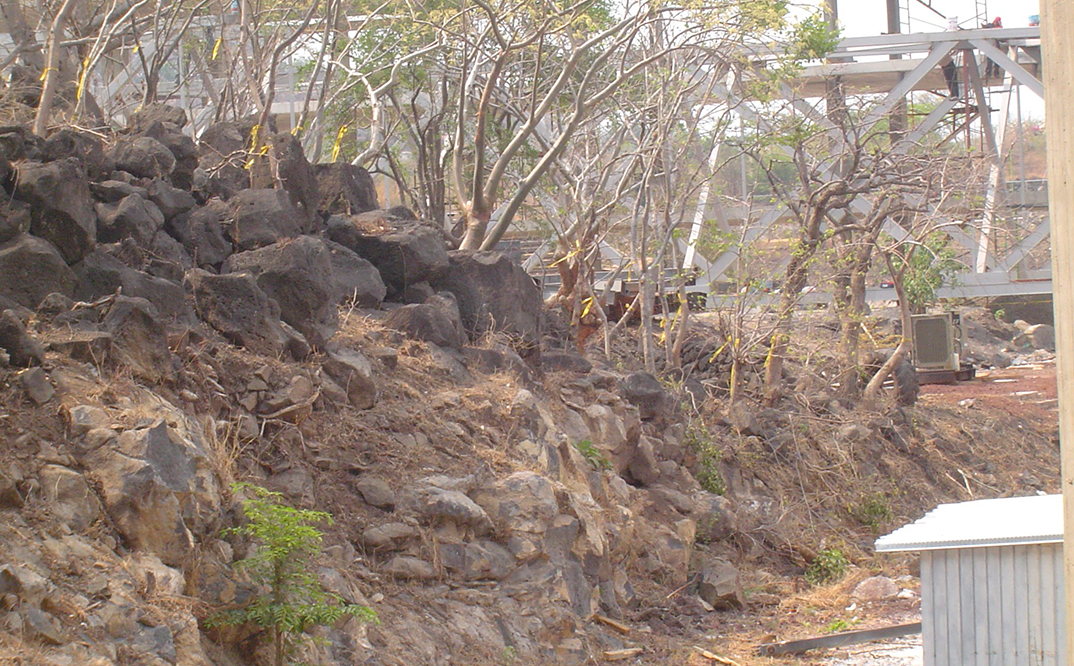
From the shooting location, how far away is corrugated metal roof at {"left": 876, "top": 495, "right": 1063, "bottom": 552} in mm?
6457

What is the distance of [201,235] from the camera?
8.61 meters

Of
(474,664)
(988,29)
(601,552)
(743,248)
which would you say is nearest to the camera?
(474,664)

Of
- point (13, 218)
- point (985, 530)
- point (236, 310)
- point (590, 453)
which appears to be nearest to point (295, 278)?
point (236, 310)

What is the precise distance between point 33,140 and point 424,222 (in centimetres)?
425

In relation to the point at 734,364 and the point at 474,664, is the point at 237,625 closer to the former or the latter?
the point at 474,664

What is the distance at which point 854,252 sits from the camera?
16.9 meters

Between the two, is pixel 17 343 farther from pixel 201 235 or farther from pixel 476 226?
pixel 476 226

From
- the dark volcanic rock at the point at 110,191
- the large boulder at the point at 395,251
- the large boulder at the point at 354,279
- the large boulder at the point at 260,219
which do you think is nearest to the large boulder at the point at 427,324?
the large boulder at the point at 354,279

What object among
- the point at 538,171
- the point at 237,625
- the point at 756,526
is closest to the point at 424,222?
the point at 538,171

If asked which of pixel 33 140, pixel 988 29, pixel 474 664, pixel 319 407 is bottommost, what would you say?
pixel 474 664

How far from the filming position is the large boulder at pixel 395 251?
1049 cm

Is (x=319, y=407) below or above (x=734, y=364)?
above

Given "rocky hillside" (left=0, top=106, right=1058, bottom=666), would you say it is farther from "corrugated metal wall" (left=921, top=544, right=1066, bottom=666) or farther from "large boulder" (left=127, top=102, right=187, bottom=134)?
"corrugated metal wall" (left=921, top=544, right=1066, bottom=666)

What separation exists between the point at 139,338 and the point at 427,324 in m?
3.56
